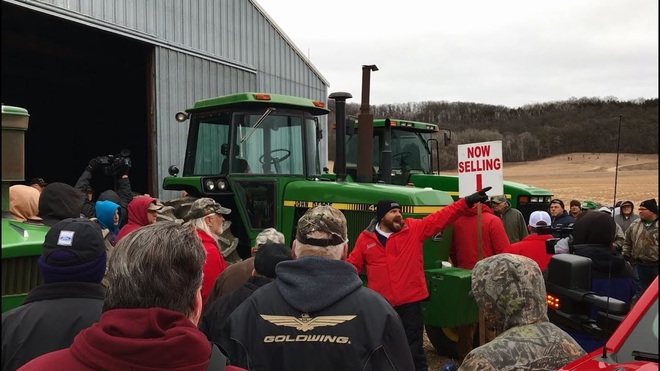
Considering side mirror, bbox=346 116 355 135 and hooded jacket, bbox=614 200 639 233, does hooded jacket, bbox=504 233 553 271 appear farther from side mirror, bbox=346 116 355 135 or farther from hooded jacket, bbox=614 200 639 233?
hooded jacket, bbox=614 200 639 233

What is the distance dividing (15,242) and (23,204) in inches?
25.4

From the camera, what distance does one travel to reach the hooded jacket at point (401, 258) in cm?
459

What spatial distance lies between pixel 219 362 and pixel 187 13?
33.1 ft

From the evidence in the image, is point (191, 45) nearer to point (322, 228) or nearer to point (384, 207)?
point (384, 207)

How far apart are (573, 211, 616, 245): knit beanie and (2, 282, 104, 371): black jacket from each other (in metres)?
3.15

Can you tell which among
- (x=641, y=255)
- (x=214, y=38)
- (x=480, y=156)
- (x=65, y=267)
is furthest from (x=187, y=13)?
(x=65, y=267)

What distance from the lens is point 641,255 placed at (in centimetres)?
630

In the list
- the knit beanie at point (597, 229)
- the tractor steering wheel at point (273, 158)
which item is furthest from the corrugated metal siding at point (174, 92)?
the knit beanie at point (597, 229)

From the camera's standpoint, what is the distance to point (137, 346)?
1312 mm

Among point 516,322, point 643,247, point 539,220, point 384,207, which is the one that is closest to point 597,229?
point 539,220

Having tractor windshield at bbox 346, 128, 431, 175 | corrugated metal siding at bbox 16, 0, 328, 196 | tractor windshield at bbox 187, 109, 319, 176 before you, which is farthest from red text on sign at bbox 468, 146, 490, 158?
corrugated metal siding at bbox 16, 0, 328, 196

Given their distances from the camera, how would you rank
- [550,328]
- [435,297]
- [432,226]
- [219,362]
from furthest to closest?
[435,297]
[432,226]
[550,328]
[219,362]

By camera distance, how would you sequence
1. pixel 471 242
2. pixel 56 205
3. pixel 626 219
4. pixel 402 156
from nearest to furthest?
pixel 56 205
pixel 471 242
pixel 626 219
pixel 402 156

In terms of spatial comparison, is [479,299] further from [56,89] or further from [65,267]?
[56,89]
